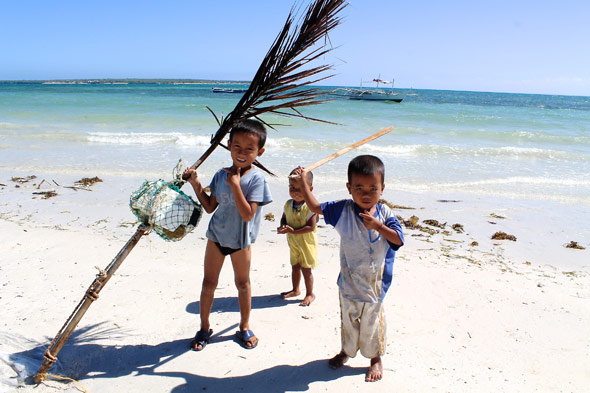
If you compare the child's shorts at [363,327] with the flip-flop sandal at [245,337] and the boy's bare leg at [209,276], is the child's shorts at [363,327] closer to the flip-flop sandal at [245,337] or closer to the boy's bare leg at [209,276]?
the flip-flop sandal at [245,337]

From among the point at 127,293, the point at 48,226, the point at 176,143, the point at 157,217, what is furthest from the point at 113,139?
the point at 157,217

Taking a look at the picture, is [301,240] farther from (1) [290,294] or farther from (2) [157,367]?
(2) [157,367]

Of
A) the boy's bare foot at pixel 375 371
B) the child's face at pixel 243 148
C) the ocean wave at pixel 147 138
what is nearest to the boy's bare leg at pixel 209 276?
the child's face at pixel 243 148

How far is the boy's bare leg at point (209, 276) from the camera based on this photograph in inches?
114

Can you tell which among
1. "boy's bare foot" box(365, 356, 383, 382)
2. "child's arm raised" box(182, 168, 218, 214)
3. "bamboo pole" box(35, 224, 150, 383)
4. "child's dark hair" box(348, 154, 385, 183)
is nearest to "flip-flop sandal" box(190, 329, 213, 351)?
"bamboo pole" box(35, 224, 150, 383)

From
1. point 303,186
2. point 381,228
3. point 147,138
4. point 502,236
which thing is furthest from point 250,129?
point 147,138

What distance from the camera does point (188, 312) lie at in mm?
3496

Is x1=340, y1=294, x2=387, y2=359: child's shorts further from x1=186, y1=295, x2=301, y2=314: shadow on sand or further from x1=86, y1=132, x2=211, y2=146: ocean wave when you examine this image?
x1=86, y1=132, x2=211, y2=146: ocean wave

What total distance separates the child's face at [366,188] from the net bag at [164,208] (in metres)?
1.00

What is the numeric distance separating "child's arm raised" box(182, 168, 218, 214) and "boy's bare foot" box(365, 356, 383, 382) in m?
1.43

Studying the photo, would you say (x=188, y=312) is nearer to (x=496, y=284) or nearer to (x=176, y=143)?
(x=496, y=284)

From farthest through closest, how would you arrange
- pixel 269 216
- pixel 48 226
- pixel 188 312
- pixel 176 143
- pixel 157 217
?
pixel 176 143
pixel 269 216
pixel 48 226
pixel 188 312
pixel 157 217

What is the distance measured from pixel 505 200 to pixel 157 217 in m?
7.28

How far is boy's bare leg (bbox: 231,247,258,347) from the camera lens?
2.88 meters
